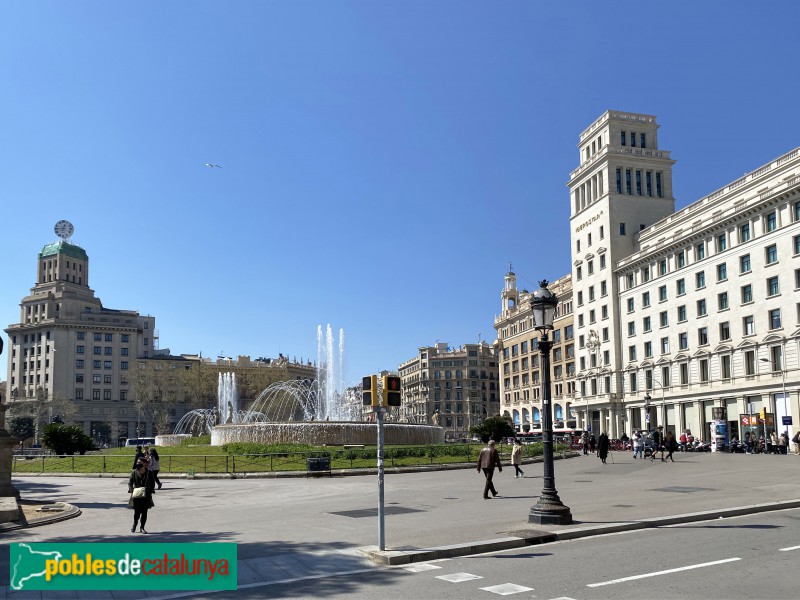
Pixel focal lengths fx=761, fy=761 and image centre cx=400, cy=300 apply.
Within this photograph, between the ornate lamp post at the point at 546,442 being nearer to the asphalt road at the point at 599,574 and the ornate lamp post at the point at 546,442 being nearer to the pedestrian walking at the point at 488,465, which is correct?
the asphalt road at the point at 599,574

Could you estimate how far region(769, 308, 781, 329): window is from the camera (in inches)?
2320

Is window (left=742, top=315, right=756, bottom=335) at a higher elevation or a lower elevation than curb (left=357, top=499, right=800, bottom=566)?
higher

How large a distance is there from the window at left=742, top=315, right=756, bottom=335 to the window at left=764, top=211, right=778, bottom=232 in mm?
7350

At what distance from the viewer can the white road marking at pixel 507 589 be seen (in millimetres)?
9383

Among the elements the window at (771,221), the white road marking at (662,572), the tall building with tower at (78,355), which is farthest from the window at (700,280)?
the tall building with tower at (78,355)

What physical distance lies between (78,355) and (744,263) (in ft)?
391

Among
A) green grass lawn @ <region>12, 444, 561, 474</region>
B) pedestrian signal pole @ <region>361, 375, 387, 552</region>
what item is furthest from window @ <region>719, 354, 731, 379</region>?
pedestrian signal pole @ <region>361, 375, 387, 552</region>

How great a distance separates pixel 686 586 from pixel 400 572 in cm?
388

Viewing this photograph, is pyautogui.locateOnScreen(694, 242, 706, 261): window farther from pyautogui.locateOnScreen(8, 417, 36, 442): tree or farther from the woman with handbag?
pyautogui.locateOnScreen(8, 417, 36, 442): tree

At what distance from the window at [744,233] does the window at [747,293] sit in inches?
150

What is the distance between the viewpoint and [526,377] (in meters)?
113

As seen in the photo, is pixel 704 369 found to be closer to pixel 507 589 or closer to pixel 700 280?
pixel 700 280

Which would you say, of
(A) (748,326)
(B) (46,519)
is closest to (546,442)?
(B) (46,519)

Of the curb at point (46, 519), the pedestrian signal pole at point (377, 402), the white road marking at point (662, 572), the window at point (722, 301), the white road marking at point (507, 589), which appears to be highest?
the window at point (722, 301)
